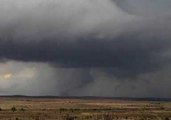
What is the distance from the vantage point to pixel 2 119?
312 ft

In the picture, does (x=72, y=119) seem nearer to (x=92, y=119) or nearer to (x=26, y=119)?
(x=92, y=119)

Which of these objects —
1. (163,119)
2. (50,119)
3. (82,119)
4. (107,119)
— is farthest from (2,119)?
(163,119)

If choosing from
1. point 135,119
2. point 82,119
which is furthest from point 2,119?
point 135,119

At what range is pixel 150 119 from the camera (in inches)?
3900

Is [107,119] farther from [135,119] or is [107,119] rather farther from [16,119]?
[16,119]

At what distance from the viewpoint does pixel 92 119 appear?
9875 cm

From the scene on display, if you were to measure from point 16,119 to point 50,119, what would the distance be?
28.0ft

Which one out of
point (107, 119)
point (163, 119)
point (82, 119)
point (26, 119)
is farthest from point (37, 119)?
point (163, 119)

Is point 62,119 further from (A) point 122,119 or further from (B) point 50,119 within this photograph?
(A) point 122,119

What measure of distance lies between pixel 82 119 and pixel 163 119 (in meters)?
21.3

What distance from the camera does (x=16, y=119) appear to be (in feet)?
315

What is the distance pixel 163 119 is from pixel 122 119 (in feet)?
36.7

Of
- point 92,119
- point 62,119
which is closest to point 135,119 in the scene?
point 92,119

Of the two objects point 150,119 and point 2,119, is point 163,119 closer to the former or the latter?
point 150,119
